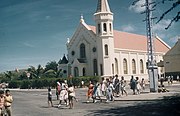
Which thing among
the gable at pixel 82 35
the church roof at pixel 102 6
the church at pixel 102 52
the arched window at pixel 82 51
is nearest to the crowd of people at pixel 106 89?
the church at pixel 102 52

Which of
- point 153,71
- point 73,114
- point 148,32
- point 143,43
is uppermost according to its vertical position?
point 143,43

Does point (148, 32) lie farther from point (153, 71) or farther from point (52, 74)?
point (52, 74)

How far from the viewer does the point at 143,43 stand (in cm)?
7894

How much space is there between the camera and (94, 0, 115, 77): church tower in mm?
60719

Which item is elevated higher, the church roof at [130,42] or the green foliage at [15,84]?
the church roof at [130,42]

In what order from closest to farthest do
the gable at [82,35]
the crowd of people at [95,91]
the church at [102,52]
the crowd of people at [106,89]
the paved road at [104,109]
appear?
the paved road at [104,109], the crowd of people at [95,91], the crowd of people at [106,89], the church at [102,52], the gable at [82,35]

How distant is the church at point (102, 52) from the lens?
61.2m

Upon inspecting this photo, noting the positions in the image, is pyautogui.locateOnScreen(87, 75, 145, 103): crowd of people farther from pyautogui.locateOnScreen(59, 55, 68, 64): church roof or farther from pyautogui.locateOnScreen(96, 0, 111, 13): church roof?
pyautogui.locateOnScreen(59, 55, 68, 64): church roof

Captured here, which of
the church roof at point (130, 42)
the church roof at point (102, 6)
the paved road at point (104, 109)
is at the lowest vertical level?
the paved road at point (104, 109)

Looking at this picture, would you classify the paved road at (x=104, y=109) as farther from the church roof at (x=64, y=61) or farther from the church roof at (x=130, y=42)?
the church roof at (x=64, y=61)

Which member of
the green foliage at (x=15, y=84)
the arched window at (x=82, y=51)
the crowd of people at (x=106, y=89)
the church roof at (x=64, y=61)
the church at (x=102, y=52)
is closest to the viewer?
the crowd of people at (x=106, y=89)

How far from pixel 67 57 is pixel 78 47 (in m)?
4.29

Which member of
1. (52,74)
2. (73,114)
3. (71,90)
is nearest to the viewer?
(73,114)

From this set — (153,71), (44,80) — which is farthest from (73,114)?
(44,80)
